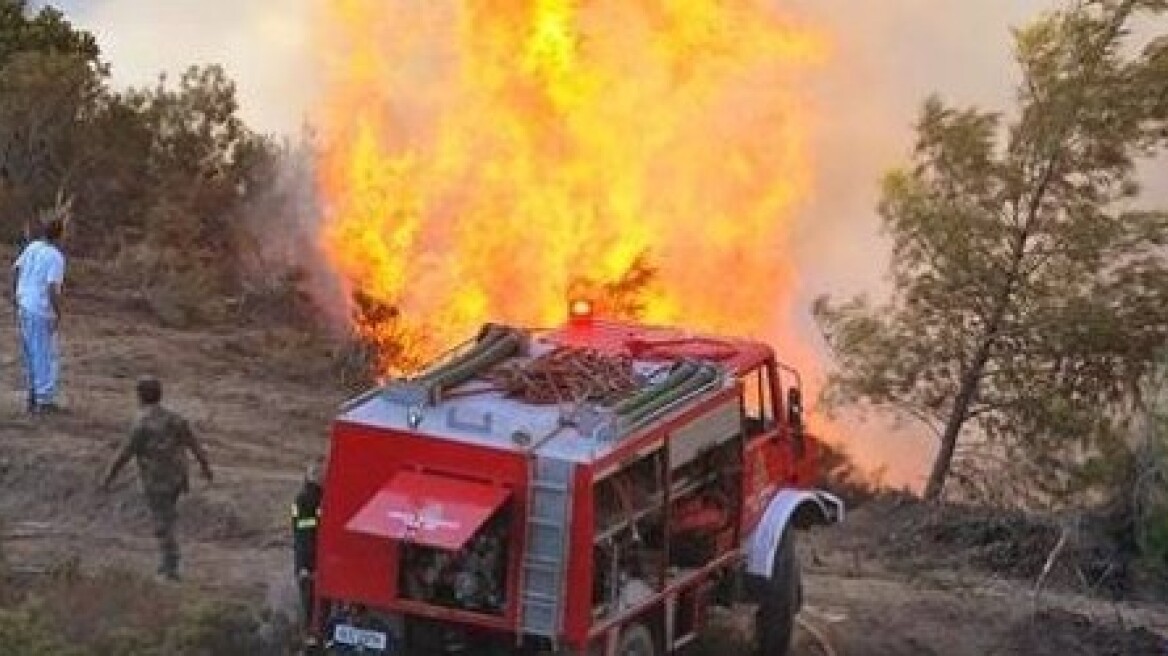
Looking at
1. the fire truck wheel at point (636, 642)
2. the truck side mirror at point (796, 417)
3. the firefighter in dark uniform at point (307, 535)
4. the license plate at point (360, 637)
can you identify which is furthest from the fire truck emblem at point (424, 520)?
the truck side mirror at point (796, 417)

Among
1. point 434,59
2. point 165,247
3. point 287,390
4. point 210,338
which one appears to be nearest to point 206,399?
point 287,390

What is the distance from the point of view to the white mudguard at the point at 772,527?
14.2 meters

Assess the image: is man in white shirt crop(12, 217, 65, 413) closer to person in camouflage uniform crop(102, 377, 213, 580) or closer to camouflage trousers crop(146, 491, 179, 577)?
person in camouflage uniform crop(102, 377, 213, 580)

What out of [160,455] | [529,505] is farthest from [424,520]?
[160,455]

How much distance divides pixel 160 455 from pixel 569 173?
1134cm

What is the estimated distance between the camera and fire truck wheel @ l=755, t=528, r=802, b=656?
14250mm

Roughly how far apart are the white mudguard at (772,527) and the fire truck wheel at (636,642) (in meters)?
1.51

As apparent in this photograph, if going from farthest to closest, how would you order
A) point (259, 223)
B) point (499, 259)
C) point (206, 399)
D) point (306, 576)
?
point (259, 223), point (499, 259), point (206, 399), point (306, 576)

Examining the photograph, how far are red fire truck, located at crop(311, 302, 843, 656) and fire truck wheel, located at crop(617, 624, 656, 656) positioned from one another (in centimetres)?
2

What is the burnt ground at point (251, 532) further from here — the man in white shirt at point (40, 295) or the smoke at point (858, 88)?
the smoke at point (858, 88)

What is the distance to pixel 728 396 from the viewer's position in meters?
13.5

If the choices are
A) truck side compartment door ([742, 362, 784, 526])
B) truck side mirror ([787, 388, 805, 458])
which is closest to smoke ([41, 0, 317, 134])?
truck side mirror ([787, 388, 805, 458])

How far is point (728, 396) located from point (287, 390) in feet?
28.8

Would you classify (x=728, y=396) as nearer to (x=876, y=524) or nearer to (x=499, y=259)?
(x=876, y=524)
